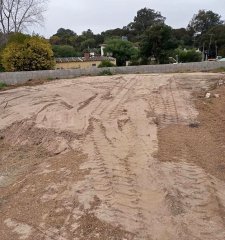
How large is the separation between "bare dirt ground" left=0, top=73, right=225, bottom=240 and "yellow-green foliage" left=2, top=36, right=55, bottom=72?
31.2 feet

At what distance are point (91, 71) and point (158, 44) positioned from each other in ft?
65.9

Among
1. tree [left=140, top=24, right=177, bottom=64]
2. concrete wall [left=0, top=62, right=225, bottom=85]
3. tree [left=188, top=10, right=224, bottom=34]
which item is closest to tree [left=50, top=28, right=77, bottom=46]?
tree [left=188, top=10, right=224, bottom=34]

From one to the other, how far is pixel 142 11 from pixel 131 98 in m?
71.0

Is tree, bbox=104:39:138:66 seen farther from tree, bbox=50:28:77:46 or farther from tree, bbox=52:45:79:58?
tree, bbox=50:28:77:46

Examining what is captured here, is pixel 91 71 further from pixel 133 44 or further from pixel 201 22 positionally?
pixel 201 22

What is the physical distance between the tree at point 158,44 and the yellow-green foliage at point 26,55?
767 inches

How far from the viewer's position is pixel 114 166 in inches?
298

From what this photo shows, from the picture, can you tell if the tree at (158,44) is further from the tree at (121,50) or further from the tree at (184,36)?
the tree at (184,36)

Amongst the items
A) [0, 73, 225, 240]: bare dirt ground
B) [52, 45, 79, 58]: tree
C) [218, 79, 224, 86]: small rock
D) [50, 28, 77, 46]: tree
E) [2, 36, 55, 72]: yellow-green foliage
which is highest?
[2, 36, 55, 72]: yellow-green foliage

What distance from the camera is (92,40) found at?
2820 inches

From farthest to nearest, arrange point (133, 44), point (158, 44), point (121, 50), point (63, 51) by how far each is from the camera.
Result: point (63, 51), point (133, 44), point (121, 50), point (158, 44)

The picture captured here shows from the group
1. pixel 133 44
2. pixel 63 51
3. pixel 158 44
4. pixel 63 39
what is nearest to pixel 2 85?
pixel 158 44

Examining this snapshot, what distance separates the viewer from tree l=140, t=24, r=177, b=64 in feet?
136

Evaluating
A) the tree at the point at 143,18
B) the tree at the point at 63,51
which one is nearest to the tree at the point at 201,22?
the tree at the point at 143,18
